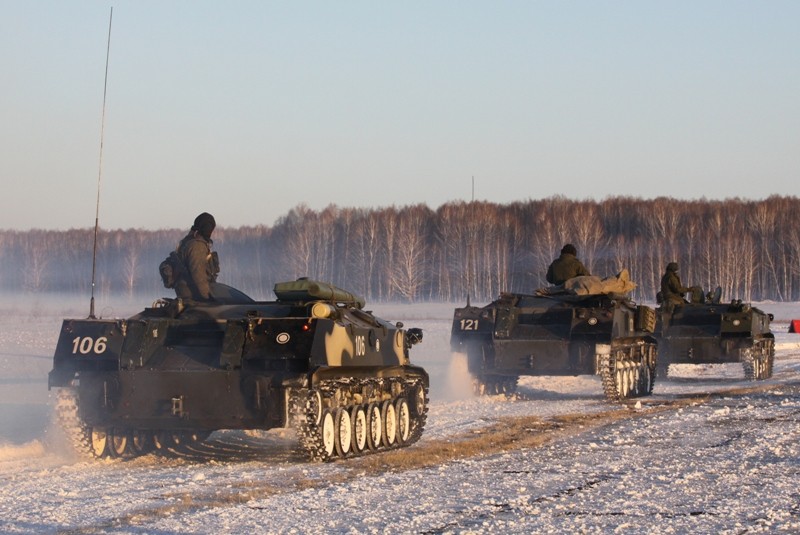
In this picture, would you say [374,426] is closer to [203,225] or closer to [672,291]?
[203,225]

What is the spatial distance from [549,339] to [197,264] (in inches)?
353

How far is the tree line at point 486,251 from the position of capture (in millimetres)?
87000

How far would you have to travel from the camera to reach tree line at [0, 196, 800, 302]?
87000 millimetres

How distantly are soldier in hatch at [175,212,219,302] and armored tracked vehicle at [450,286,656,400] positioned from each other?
326 inches

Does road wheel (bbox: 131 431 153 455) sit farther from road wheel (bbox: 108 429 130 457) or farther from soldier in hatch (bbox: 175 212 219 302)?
soldier in hatch (bbox: 175 212 219 302)

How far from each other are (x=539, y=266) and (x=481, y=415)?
6747 centimetres

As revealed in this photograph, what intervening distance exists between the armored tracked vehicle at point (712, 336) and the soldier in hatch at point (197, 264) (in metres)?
16.3

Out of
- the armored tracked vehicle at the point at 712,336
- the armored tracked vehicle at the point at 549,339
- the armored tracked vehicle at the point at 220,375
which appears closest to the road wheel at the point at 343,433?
the armored tracked vehicle at the point at 220,375

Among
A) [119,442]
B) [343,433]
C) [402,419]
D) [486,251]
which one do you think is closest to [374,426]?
[343,433]

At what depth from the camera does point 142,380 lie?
1388cm

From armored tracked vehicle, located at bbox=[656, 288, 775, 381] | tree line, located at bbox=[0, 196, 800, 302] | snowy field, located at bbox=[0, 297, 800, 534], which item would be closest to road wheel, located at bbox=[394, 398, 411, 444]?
snowy field, located at bbox=[0, 297, 800, 534]

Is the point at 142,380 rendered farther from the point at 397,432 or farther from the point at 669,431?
the point at 669,431

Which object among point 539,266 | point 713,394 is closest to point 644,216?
point 539,266

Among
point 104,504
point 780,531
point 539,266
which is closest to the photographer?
point 780,531
